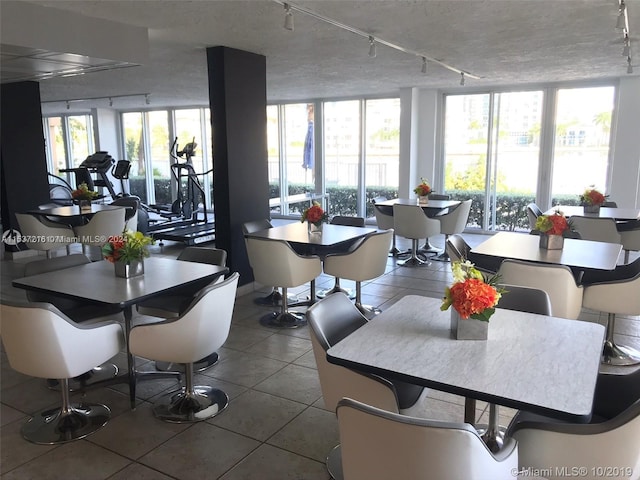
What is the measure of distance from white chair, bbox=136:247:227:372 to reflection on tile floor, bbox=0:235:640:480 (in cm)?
12

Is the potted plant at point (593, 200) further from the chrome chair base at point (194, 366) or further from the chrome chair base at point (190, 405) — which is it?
the chrome chair base at point (190, 405)

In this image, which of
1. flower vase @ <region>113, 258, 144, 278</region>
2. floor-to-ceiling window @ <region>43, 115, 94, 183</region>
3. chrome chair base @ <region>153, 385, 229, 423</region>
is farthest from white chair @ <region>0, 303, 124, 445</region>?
floor-to-ceiling window @ <region>43, 115, 94, 183</region>

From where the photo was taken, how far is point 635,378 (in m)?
2.01

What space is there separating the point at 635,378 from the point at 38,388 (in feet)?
11.7

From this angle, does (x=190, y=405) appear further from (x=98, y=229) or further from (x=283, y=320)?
(x=98, y=229)

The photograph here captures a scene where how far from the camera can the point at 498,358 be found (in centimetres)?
198

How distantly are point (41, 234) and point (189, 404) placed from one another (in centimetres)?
455

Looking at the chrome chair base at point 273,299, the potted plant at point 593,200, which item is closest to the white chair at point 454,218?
the potted plant at point 593,200

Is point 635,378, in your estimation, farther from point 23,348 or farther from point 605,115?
point 605,115

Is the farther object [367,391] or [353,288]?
[353,288]

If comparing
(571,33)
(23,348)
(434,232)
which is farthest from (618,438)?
(434,232)

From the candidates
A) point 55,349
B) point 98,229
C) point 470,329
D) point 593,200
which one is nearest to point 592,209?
point 593,200

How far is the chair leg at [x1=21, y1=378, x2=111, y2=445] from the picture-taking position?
2820 mm

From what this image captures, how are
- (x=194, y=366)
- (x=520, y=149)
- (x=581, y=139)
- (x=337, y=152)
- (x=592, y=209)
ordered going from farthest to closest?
1. (x=337, y=152)
2. (x=520, y=149)
3. (x=581, y=139)
4. (x=592, y=209)
5. (x=194, y=366)
